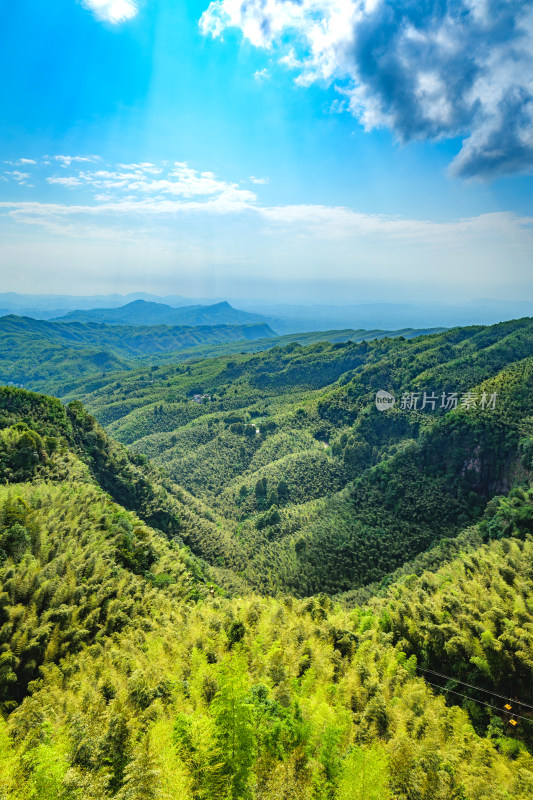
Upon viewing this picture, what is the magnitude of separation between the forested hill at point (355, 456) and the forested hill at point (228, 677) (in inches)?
925

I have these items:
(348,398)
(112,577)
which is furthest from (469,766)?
(348,398)

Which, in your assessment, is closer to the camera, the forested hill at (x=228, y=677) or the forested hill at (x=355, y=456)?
the forested hill at (x=228, y=677)

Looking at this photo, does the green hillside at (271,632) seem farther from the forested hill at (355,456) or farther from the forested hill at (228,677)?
the forested hill at (355,456)

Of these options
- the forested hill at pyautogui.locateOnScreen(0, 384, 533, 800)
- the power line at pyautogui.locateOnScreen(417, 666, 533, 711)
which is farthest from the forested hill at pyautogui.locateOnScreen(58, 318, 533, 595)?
the power line at pyautogui.locateOnScreen(417, 666, 533, 711)

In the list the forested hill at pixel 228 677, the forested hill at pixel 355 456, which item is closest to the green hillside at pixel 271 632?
the forested hill at pixel 228 677

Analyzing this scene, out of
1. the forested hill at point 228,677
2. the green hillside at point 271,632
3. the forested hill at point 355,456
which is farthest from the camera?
the forested hill at point 355,456

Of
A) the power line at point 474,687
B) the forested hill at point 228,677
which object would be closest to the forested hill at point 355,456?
the forested hill at point 228,677

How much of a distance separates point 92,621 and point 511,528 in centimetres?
5031

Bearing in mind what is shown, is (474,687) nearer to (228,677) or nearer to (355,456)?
(228,677)

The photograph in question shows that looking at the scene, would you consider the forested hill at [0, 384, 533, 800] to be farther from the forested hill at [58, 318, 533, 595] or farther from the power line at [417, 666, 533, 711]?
the forested hill at [58, 318, 533, 595]

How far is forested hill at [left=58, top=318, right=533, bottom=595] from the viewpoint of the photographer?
67.4 m

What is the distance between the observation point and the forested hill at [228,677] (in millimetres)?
16438

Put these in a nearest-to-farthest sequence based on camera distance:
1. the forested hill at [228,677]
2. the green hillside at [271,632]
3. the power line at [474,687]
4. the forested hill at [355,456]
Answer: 1. the forested hill at [228,677]
2. the green hillside at [271,632]
3. the power line at [474,687]
4. the forested hill at [355,456]

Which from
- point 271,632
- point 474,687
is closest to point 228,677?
point 271,632
